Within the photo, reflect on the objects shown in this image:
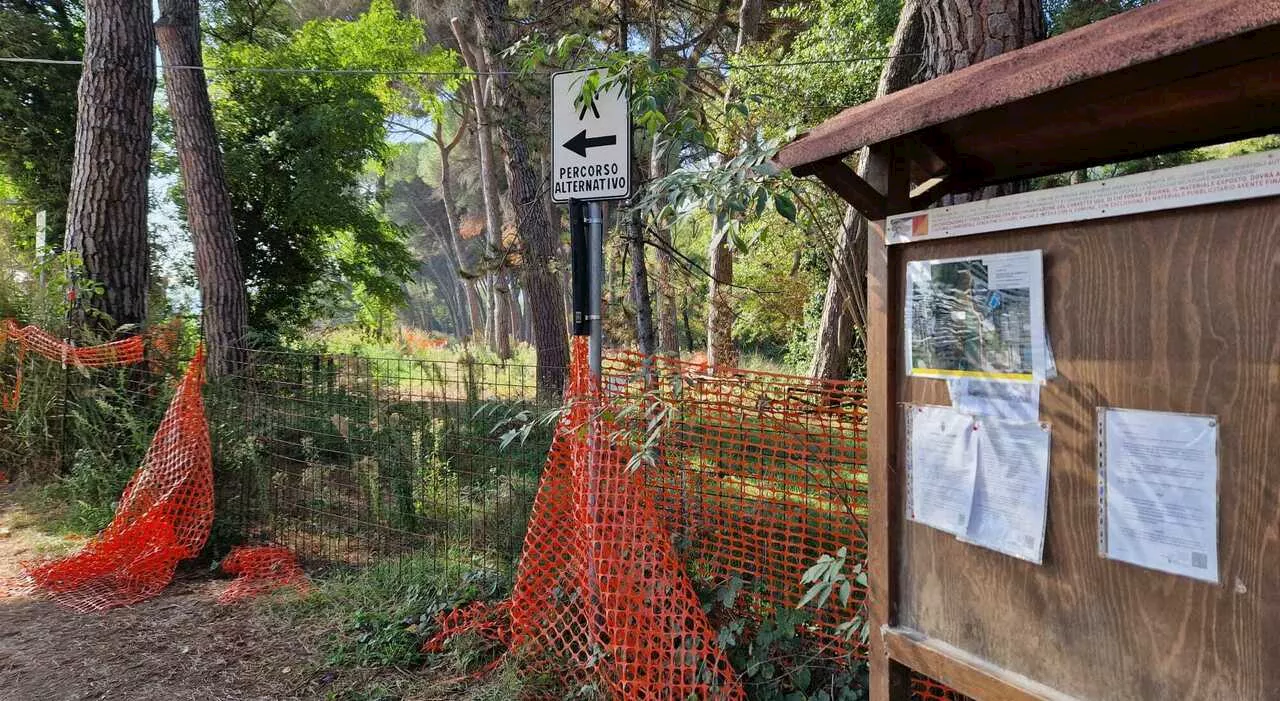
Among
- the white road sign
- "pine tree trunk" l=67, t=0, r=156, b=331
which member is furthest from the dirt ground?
"pine tree trunk" l=67, t=0, r=156, b=331

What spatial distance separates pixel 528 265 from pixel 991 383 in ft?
24.4

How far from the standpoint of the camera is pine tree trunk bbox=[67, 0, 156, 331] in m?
7.23

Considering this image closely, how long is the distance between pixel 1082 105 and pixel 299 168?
11.8m

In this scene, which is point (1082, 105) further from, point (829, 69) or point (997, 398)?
point (829, 69)

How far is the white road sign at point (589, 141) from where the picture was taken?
342 centimetres

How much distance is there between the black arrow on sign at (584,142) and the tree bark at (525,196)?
15.7 feet

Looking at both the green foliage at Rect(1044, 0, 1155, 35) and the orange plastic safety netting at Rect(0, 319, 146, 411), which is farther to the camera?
the green foliage at Rect(1044, 0, 1155, 35)

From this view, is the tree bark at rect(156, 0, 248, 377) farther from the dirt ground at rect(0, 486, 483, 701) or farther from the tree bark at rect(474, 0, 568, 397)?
the dirt ground at rect(0, 486, 483, 701)

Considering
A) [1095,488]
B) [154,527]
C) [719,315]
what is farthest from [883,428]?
[719,315]

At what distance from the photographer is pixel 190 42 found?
863cm

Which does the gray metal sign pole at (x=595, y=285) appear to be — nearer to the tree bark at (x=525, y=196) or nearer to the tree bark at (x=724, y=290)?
the tree bark at (x=525, y=196)

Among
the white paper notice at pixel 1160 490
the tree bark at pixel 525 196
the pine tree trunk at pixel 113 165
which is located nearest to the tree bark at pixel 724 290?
the tree bark at pixel 525 196

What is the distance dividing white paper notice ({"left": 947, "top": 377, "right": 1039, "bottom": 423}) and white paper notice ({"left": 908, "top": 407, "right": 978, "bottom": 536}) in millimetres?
40

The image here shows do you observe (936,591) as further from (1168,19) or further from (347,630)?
(347,630)
